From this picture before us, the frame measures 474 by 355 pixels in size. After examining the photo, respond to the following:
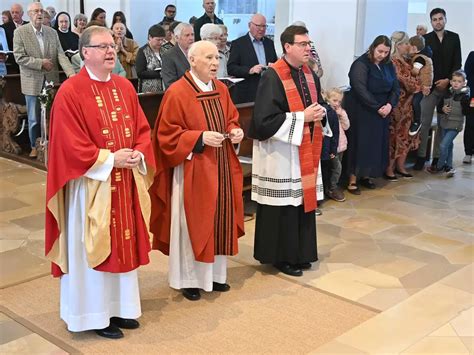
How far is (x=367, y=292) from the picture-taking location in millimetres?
4461

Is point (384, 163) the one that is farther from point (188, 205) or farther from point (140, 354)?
point (140, 354)

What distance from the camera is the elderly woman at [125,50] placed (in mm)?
7543

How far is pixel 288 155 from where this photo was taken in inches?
178

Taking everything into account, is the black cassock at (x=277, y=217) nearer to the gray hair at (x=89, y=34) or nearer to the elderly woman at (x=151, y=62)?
the gray hair at (x=89, y=34)

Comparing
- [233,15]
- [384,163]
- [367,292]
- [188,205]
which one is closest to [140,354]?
[188,205]

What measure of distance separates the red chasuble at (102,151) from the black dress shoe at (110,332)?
13.7 inches


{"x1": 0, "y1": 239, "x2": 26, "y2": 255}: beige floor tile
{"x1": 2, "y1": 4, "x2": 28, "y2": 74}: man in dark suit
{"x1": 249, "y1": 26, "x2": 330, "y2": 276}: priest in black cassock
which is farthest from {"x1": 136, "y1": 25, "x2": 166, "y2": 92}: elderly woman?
{"x1": 2, "y1": 4, "x2": 28, "y2": 74}: man in dark suit

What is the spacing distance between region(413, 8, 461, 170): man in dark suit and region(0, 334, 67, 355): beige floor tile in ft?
17.1

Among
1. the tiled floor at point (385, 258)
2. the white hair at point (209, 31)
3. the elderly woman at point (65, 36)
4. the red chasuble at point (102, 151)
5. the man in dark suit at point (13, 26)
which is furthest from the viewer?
the man in dark suit at point (13, 26)

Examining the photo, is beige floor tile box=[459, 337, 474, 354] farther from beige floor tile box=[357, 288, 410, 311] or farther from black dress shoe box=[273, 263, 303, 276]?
black dress shoe box=[273, 263, 303, 276]

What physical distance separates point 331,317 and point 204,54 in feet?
5.41

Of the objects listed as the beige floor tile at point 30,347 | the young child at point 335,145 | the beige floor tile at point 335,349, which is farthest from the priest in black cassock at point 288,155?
the beige floor tile at point 30,347

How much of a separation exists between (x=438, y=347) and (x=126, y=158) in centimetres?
188

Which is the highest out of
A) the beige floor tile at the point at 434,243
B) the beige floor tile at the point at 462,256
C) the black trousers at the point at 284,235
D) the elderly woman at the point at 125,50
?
the elderly woman at the point at 125,50
